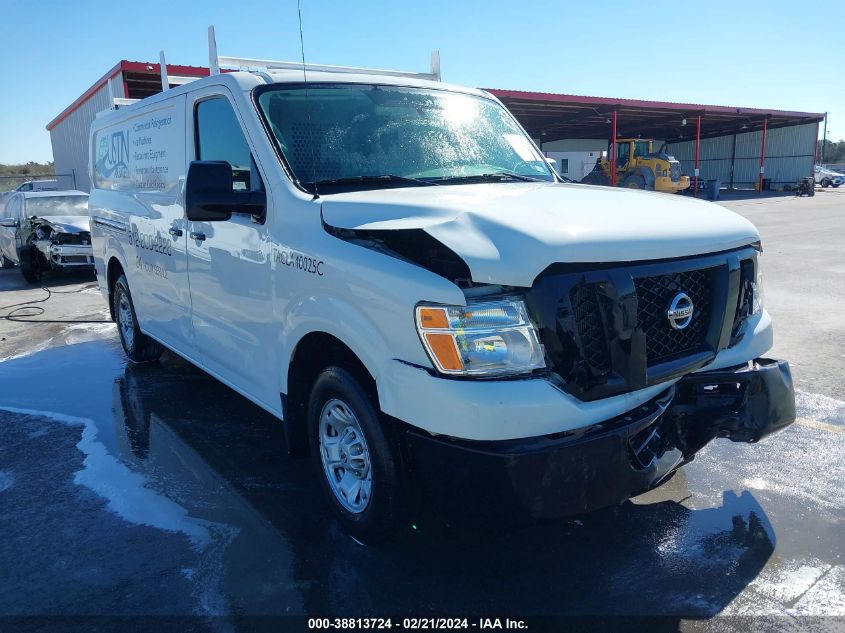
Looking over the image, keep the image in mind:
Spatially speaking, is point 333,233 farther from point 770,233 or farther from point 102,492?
point 770,233

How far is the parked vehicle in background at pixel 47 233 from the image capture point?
11.9 metres

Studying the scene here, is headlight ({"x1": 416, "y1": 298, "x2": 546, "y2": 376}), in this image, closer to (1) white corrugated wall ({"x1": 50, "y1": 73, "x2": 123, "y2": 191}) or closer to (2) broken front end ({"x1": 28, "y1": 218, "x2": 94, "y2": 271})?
(2) broken front end ({"x1": 28, "y1": 218, "x2": 94, "y2": 271})

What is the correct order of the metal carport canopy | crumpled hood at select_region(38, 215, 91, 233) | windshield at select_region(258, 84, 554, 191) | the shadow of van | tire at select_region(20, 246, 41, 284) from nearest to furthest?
the shadow of van → windshield at select_region(258, 84, 554, 191) → crumpled hood at select_region(38, 215, 91, 233) → tire at select_region(20, 246, 41, 284) → the metal carport canopy

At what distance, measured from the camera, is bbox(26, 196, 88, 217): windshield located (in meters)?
12.9

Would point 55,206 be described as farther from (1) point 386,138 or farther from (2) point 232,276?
(1) point 386,138

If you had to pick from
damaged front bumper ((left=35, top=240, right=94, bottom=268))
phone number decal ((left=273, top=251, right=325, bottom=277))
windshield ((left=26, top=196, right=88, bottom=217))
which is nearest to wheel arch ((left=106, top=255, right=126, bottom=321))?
phone number decal ((left=273, top=251, right=325, bottom=277))

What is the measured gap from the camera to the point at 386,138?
3.73 meters

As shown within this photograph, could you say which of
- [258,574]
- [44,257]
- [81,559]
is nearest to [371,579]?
[258,574]

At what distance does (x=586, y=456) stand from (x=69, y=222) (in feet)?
40.6

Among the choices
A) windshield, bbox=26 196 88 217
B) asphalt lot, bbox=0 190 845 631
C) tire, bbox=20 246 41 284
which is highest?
windshield, bbox=26 196 88 217

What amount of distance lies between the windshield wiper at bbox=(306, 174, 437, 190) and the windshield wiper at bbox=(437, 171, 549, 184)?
141mm

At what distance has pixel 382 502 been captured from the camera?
288 cm

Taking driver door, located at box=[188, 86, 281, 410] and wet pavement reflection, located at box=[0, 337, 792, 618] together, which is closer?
wet pavement reflection, located at box=[0, 337, 792, 618]

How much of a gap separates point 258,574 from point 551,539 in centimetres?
138
